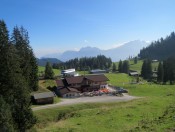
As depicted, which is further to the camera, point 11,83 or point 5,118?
point 11,83

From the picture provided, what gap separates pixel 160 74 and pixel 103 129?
269 feet

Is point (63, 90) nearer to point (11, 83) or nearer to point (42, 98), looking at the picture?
point (42, 98)

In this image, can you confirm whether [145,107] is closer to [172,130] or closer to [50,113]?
[50,113]

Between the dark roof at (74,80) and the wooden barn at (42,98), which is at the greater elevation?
the dark roof at (74,80)

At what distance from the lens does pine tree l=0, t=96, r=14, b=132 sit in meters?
24.5

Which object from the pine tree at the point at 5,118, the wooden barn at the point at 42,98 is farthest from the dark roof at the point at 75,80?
the pine tree at the point at 5,118

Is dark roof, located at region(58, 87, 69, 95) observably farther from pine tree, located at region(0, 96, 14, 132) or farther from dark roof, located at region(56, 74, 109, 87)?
pine tree, located at region(0, 96, 14, 132)

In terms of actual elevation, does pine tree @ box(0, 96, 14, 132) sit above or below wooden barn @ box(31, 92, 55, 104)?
above

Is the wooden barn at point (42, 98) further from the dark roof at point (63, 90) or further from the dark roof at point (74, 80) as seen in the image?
the dark roof at point (74, 80)

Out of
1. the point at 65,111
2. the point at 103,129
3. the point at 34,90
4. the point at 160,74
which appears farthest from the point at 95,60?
the point at 103,129

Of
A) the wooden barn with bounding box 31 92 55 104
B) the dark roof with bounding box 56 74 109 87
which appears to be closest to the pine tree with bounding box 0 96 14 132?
the wooden barn with bounding box 31 92 55 104

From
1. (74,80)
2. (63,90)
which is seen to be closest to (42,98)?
(63,90)

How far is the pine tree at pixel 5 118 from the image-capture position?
80.4 feet

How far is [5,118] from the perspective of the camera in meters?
24.8
